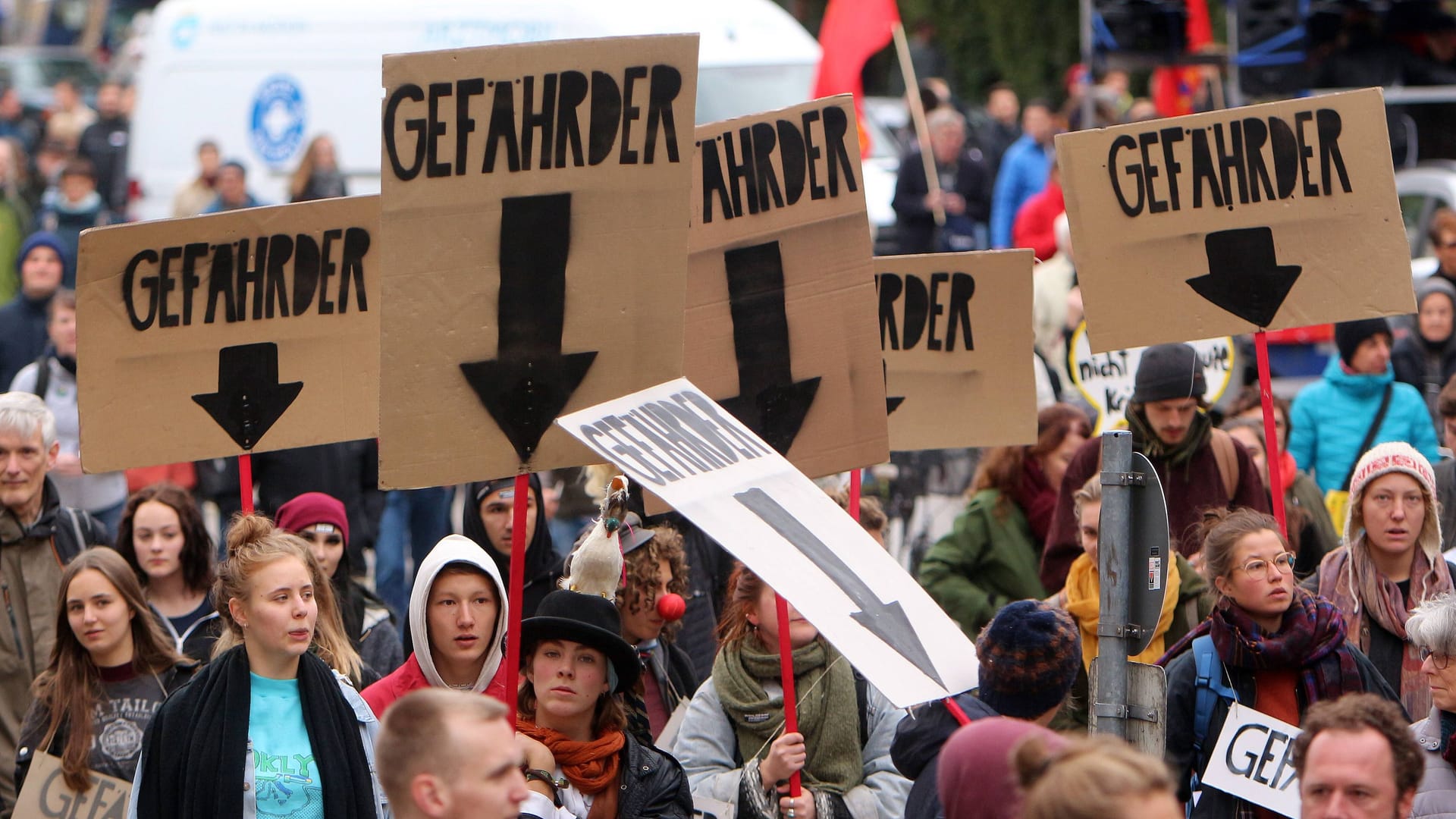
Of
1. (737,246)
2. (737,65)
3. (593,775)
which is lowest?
(593,775)

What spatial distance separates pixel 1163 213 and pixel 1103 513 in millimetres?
1718

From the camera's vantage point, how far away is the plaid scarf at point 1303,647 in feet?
16.0

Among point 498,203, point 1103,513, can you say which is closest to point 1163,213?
point 1103,513

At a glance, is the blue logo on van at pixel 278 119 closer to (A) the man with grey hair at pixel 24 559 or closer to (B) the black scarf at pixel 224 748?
(A) the man with grey hair at pixel 24 559

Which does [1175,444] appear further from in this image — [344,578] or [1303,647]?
[344,578]

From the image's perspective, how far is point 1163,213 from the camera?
5.70 metres

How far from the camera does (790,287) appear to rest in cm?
516

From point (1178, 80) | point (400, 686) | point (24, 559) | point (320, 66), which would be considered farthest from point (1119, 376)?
point (1178, 80)

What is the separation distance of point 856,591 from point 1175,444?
2913 millimetres

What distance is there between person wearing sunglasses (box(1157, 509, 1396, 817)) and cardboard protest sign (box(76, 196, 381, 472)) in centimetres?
246

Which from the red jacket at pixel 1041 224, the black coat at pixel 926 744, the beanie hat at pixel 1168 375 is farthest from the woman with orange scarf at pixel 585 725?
the red jacket at pixel 1041 224

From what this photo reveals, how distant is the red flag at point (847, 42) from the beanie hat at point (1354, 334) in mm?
6143

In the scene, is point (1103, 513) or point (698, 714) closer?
point (1103, 513)

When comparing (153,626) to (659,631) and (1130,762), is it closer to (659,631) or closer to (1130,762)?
(659,631)
